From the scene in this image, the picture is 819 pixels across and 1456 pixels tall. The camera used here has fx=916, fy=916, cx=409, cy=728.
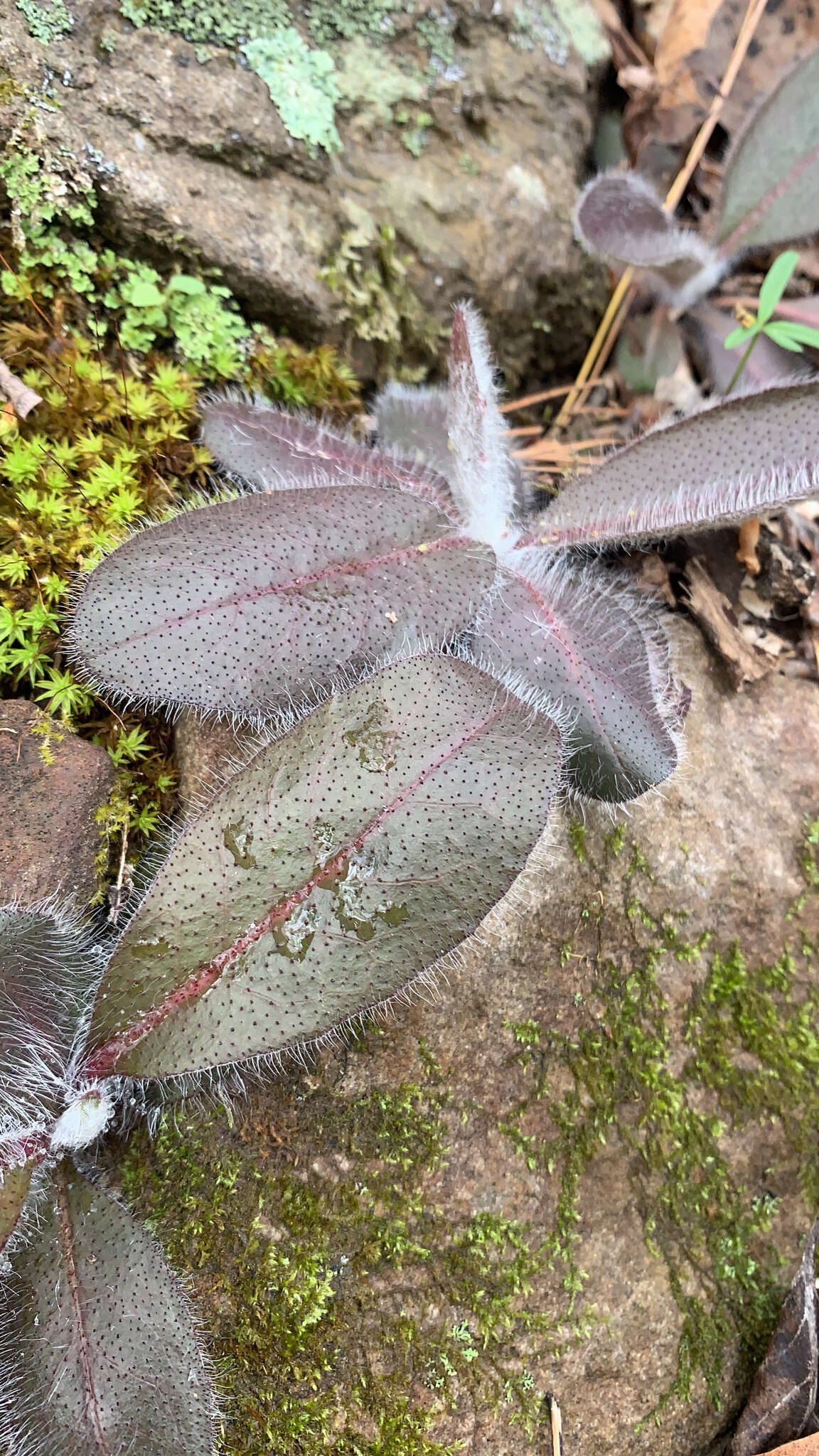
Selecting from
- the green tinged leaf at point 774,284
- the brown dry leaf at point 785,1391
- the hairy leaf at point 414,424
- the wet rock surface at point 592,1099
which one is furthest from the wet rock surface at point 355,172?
the brown dry leaf at point 785,1391

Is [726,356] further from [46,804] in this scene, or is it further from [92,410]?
[46,804]

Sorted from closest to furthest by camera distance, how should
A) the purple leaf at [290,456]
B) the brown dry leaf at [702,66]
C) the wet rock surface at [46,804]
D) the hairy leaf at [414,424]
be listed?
the wet rock surface at [46,804], the purple leaf at [290,456], the hairy leaf at [414,424], the brown dry leaf at [702,66]

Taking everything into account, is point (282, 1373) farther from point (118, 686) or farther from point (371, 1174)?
point (118, 686)

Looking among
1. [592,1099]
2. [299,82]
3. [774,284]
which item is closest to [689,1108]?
[592,1099]

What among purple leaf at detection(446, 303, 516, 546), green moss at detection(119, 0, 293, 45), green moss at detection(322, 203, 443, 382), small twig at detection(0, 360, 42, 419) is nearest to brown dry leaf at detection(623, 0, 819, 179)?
green moss at detection(322, 203, 443, 382)

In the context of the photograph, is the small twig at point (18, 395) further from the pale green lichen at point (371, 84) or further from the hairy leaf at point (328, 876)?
the pale green lichen at point (371, 84)

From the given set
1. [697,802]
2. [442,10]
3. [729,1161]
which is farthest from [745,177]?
[729,1161]
